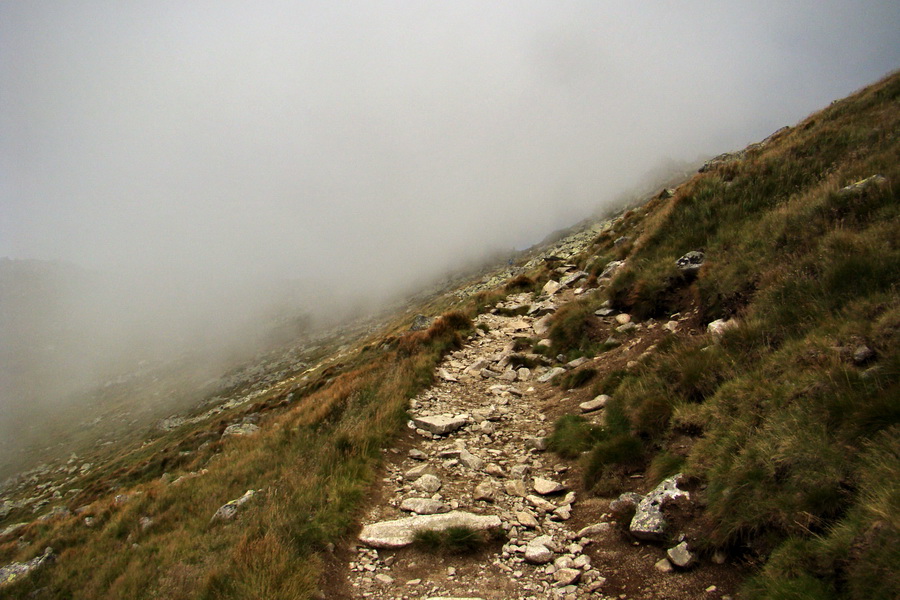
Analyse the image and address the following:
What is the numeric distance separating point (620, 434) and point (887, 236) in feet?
16.9

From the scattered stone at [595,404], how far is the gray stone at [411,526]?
11.6 ft

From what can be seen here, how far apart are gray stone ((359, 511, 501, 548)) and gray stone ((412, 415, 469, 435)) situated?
10.5 ft

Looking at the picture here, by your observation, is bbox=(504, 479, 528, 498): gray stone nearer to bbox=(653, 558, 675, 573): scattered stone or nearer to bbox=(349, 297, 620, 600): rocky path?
bbox=(349, 297, 620, 600): rocky path

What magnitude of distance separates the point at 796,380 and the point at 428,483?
5.78 m

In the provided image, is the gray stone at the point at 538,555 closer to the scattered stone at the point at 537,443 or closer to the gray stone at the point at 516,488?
the gray stone at the point at 516,488

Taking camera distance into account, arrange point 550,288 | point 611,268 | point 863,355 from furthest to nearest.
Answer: point 550,288 < point 611,268 < point 863,355

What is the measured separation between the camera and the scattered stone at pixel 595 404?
8.79 m

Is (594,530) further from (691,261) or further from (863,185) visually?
(691,261)

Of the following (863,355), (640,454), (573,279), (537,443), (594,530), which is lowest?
(537,443)

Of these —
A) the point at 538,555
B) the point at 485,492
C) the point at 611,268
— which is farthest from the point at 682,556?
the point at 611,268

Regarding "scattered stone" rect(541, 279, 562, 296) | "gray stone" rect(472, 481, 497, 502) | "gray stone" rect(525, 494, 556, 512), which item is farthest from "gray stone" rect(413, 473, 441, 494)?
"scattered stone" rect(541, 279, 562, 296)

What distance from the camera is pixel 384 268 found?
188000 mm

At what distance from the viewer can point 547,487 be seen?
23.0 feet

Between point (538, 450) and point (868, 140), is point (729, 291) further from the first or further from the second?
point (868, 140)
